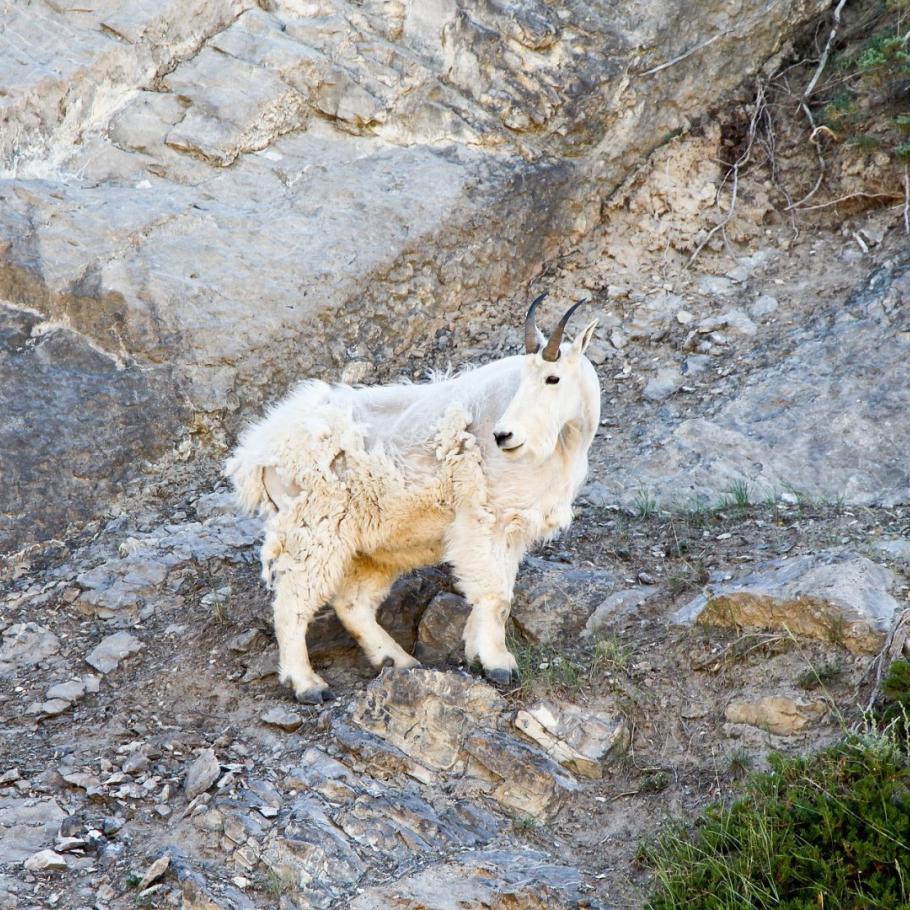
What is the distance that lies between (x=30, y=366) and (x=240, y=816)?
14.0 ft

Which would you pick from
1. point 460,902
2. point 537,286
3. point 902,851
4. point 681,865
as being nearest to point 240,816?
point 460,902

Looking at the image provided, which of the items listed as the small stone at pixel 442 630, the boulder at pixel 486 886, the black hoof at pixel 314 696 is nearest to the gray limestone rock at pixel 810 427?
the small stone at pixel 442 630

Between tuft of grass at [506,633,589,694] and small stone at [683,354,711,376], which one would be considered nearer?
tuft of grass at [506,633,589,694]

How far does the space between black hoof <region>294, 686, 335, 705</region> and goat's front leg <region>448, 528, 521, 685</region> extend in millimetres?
871

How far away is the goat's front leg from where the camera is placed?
701 cm

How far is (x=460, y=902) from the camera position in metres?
5.32

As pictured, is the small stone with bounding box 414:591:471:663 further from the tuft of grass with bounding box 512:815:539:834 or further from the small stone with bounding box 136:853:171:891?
the small stone with bounding box 136:853:171:891

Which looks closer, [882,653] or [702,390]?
[882,653]

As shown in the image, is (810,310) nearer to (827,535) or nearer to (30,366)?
(827,535)

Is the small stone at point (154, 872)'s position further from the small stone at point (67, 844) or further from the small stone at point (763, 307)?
the small stone at point (763, 307)

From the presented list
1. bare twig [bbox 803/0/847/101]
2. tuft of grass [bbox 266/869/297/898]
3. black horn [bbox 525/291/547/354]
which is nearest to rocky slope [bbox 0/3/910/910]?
tuft of grass [bbox 266/869/297/898]

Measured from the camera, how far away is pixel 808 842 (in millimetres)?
5164

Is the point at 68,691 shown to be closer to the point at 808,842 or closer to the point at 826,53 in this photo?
the point at 808,842

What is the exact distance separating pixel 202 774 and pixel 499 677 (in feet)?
5.78
